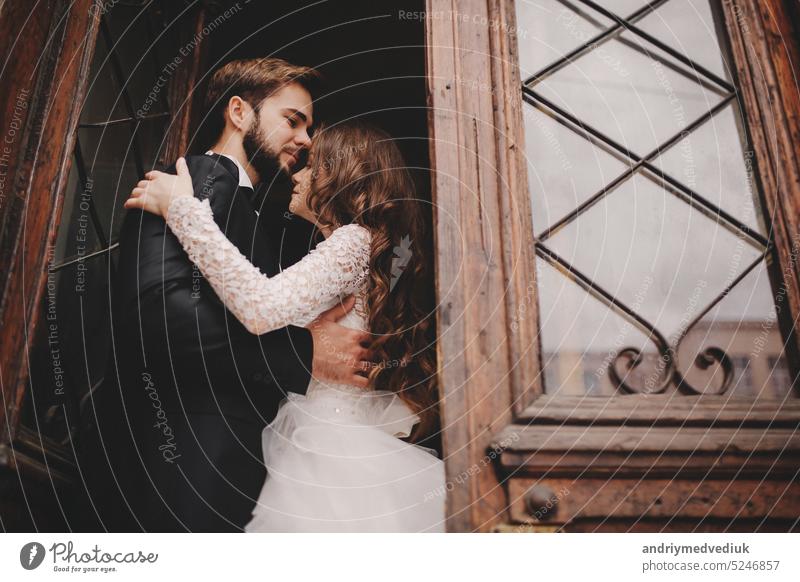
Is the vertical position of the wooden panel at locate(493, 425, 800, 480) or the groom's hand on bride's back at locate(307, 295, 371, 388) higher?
the groom's hand on bride's back at locate(307, 295, 371, 388)

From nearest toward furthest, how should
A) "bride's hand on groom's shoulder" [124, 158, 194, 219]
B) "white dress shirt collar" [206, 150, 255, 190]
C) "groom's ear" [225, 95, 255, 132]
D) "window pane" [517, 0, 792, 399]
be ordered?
1. "window pane" [517, 0, 792, 399]
2. "bride's hand on groom's shoulder" [124, 158, 194, 219]
3. "white dress shirt collar" [206, 150, 255, 190]
4. "groom's ear" [225, 95, 255, 132]

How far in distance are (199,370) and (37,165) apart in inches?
17.6

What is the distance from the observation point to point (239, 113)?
61.7 inches

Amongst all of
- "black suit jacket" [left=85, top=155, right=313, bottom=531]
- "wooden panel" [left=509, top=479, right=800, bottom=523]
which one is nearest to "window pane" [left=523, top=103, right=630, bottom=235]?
"wooden panel" [left=509, top=479, right=800, bottom=523]

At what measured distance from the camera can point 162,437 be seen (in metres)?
1.15

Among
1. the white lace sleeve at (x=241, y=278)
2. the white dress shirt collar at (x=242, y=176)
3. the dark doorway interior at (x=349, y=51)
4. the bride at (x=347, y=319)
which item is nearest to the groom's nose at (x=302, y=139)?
the bride at (x=347, y=319)

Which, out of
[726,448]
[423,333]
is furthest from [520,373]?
[423,333]

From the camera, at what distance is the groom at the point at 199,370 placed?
3.70 ft

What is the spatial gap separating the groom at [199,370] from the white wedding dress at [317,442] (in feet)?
0.14

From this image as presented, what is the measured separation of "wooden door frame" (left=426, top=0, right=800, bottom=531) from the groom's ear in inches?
21.4

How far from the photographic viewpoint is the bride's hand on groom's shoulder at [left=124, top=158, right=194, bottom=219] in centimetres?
126

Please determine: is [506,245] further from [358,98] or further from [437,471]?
[358,98]

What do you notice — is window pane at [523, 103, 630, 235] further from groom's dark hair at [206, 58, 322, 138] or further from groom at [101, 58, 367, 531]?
groom's dark hair at [206, 58, 322, 138]

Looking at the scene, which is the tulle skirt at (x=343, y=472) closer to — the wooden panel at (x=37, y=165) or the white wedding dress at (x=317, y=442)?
the white wedding dress at (x=317, y=442)
